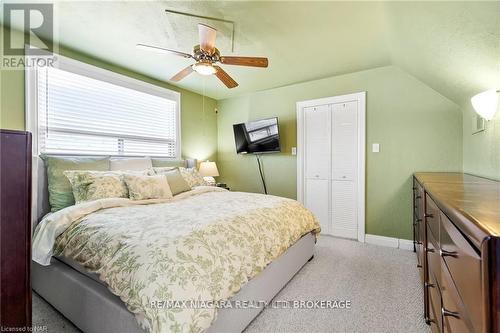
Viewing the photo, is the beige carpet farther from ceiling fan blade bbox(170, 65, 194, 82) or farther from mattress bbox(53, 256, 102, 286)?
ceiling fan blade bbox(170, 65, 194, 82)

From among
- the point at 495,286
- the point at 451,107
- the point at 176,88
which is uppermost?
the point at 176,88

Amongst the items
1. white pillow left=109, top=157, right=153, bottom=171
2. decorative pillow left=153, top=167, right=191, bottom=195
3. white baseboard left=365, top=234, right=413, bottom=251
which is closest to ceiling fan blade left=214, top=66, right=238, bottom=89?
decorative pillow left=153, top=167, right=191, bottom=195

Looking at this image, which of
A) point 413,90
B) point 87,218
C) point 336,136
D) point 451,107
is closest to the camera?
point 87,218

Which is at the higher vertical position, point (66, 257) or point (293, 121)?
point (293, 121)

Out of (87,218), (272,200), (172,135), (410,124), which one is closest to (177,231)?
(87,218)

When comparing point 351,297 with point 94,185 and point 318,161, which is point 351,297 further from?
point 94,185

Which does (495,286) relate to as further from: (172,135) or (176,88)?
(176,88)

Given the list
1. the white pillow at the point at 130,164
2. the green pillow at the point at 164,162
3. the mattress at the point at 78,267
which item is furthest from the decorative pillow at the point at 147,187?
the green pillow at the point at 164,162

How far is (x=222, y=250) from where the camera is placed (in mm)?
1333

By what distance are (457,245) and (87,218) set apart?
2105 millimetres

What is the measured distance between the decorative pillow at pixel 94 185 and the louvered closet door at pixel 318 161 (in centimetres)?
262

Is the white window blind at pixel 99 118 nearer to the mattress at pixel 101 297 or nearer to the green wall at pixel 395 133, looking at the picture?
the mattress at pixel 101 297

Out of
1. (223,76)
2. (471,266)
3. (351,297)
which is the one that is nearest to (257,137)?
(223,76)

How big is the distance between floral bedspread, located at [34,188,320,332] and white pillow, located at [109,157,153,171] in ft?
2.93
